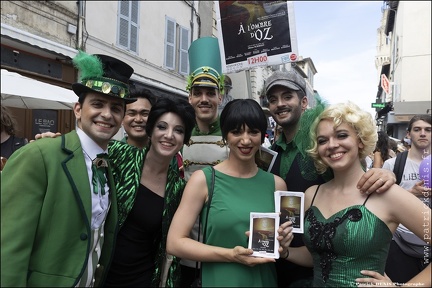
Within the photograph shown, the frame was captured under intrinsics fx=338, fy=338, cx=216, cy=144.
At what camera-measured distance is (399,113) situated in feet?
67.8

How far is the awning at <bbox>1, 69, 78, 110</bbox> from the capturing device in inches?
221

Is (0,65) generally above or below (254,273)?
above

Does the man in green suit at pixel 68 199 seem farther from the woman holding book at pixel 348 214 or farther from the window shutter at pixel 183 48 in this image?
the window shutter at pixel 183 48

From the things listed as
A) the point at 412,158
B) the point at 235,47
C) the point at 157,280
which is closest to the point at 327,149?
the point at 157,280

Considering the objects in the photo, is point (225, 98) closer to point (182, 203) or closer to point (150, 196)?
point (150, 196)

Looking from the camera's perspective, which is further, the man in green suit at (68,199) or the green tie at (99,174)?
the green tie at (99,174)

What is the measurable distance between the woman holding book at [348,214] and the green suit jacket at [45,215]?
1.37 meters

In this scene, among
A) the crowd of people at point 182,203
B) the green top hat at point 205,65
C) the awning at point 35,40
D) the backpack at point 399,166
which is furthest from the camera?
the awning at point 35,40

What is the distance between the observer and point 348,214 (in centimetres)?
201

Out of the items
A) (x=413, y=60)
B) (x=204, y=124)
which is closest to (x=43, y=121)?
(x=204, y=124)

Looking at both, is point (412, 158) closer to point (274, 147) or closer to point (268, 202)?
point (274, 147)

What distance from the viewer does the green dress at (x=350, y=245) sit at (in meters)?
1.93

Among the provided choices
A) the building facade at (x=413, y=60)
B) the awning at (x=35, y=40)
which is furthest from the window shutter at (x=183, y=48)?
the building facade at (x=413, y=60)

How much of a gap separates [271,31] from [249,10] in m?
0.36
